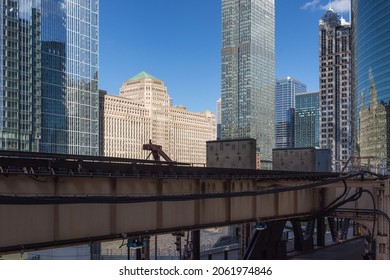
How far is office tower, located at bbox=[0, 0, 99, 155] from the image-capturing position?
5123 inches

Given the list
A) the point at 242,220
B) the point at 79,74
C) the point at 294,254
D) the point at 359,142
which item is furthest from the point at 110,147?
the point at 242,220

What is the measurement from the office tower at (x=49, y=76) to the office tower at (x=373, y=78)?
9734cm

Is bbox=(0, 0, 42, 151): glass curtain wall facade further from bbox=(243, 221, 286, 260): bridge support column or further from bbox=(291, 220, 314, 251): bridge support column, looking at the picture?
bbox=(243, 221, 286, 260): bridge support column

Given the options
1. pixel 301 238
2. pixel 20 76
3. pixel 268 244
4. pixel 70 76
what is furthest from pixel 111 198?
pixel 70 76

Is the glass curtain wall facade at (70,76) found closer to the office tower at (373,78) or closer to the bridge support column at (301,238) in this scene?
the office tower at (373,78)

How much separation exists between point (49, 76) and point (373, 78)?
4243 inches

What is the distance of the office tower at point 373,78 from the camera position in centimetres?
13375

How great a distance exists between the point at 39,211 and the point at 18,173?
3.50 feet

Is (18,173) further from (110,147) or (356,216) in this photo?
(110,147)

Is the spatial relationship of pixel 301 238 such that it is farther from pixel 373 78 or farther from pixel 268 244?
pixel 373 78

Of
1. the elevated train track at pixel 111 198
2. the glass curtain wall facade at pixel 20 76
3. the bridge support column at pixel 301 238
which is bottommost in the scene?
the bridge support column at pixel 301 238

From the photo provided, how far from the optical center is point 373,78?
140500mm

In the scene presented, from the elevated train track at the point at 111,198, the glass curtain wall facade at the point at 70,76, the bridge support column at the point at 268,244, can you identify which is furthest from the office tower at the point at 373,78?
the elevated train track at the point at 111,198

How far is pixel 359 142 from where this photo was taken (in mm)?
158500
